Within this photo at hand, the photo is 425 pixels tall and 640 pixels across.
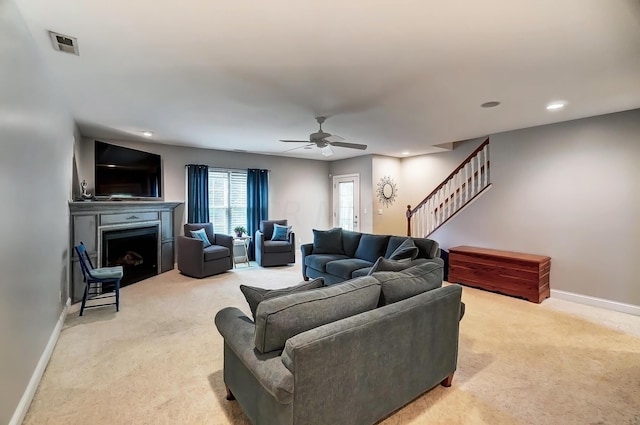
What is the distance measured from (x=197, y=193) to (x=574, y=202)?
264 inches

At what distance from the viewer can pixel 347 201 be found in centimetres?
802

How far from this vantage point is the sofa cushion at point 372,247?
4.70 m

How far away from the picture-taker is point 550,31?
6.82ft

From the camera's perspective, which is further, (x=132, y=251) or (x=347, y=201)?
(x=347, y=201)

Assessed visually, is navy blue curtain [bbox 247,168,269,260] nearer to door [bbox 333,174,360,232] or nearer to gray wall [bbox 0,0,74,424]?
door [bbox 333,174,360,232]

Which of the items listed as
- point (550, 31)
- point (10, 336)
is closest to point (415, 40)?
point (550, 31)

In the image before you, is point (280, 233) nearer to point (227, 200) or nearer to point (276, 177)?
point (227, 200)

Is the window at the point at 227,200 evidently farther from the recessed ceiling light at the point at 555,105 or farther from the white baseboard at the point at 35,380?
the recessed ceiling light at the point at 555,105

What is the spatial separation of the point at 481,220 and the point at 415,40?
4.05 m

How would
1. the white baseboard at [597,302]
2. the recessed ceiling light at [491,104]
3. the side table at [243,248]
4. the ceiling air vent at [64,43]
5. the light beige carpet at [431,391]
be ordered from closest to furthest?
the light beige carpet at [431,391] → the ceiling air vent at [64,43] → the recessed ceiling light at [491,104] → the white baseboard at [597,302] → the side table at [243,248]

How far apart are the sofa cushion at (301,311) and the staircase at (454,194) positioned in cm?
447

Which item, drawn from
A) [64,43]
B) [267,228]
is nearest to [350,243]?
[267,228]

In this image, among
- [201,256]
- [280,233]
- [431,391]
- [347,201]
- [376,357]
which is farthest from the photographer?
[347,201]

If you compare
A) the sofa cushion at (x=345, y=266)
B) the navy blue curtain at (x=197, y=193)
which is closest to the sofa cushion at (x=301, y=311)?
the sofa cushion at (x=345, y=266)
